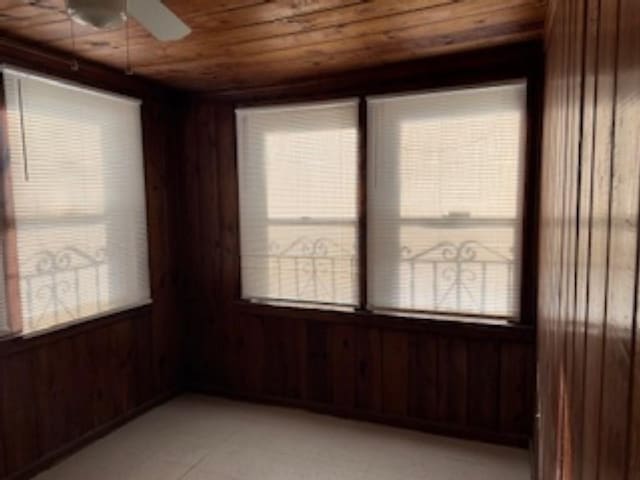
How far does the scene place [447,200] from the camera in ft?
9.59

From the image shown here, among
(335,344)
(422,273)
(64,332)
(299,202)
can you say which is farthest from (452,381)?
(64,332)

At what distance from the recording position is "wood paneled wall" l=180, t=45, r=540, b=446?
2.89 meters

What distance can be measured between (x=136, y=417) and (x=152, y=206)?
1.57 meters

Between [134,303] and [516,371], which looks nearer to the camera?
[516,371]

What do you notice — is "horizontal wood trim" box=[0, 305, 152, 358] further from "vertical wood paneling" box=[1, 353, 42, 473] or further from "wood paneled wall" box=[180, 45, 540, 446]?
"wood paneled wall" box=[180, 45, 540, 446]

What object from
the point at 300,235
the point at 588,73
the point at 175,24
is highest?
the point at 175,24

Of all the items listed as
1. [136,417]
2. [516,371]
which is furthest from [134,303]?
[516,371]

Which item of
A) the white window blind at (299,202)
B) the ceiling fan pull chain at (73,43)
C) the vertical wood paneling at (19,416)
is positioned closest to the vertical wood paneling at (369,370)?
the white window blind at (299,202)

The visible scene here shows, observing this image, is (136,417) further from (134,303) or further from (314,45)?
(314,45)

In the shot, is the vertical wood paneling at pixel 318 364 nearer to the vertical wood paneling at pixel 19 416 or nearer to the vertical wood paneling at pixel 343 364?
the vertical wood paneling at pixel 343 364

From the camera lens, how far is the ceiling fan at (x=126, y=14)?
133 centimetres

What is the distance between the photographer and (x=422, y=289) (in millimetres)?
3043

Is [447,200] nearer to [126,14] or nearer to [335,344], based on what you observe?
[335,344]

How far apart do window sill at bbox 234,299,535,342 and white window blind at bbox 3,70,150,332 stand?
0.91m
